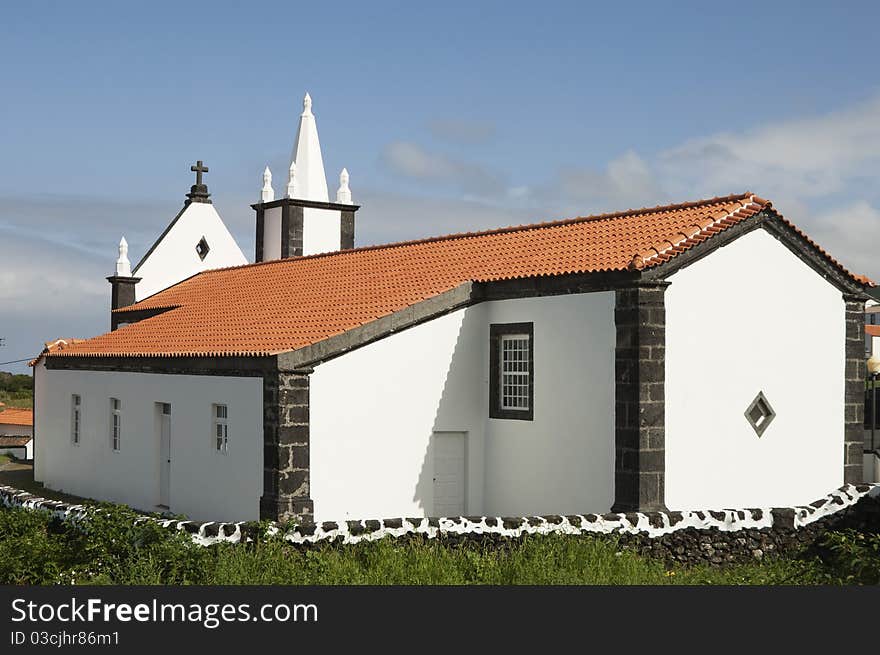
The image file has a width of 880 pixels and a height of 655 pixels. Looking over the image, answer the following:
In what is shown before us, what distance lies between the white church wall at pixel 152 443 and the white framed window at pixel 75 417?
0.14 metres

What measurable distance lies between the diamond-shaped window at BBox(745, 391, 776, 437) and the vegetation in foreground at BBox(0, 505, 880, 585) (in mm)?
4252

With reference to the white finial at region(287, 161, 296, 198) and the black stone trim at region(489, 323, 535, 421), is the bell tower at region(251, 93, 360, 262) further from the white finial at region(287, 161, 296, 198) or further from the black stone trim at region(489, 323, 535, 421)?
the black stone trim at region(489, 323, 535, 421)

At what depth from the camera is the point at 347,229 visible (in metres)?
40.3

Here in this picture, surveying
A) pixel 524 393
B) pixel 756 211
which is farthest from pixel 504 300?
pixel 756 211

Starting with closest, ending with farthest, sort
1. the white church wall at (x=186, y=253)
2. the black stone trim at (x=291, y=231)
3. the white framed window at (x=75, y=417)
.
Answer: the white framed window at (x=75, y=417), the black stone trim at (x=291, y=231), the white church wall at (x=186, y=253)

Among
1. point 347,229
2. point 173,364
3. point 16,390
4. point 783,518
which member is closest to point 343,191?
point 347,229

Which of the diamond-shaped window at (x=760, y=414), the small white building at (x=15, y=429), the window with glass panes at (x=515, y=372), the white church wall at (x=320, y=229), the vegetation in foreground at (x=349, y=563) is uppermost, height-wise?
the white church wall at (x=320, y=229)

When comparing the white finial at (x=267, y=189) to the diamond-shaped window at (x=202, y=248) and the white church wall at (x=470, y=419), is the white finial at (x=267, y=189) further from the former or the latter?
the white church wall at (x=470, y=419)

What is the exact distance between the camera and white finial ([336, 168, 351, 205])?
40281 millimetres

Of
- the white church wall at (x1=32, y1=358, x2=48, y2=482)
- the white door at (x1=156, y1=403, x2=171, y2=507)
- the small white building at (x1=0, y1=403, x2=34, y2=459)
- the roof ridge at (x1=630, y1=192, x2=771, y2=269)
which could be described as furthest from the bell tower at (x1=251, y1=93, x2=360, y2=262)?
the small white building at (x1=0, y1=403, x2=34, y2=459)

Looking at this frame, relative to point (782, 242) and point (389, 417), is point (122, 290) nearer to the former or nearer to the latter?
point (389, 417)

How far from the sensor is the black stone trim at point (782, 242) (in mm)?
20562

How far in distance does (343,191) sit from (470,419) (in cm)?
1873

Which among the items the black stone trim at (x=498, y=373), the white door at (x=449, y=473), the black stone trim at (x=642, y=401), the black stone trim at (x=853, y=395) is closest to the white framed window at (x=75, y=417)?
the white door at (x=449, y=473)
